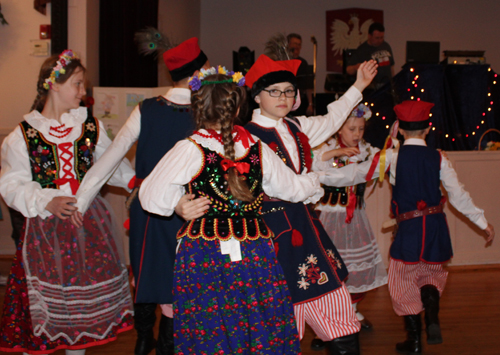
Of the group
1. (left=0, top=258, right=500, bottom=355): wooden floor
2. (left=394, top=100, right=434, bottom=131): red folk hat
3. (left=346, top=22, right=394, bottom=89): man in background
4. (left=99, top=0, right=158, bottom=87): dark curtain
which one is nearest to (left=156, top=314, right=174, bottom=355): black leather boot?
(left=0, top=258, right=500, bottom=355): wooden floor

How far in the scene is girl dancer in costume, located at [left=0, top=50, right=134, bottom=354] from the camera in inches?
89.4

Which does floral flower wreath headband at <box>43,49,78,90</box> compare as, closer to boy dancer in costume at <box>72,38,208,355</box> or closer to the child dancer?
boy dancer in costume at <box>72,38,208,355</box>

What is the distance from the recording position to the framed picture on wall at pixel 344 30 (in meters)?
8.91

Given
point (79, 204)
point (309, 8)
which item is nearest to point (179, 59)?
point (79, 204)

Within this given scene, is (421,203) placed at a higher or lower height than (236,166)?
lower

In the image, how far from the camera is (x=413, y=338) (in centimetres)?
289

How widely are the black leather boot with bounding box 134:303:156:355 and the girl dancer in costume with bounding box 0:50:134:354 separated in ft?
1.36

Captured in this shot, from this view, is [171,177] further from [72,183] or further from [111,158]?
[72,183]

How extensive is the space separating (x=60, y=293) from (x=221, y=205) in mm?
982

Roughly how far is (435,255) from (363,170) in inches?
24.5

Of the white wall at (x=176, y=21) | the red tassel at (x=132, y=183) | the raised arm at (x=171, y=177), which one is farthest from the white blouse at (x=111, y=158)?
the white wall at (x=176, y=21)

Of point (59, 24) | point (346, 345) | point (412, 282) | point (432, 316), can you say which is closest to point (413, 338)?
point (432, 316)

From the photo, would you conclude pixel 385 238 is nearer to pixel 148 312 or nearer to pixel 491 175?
pixel 491 175

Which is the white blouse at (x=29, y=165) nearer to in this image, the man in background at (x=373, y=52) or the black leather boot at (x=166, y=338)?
the black leather boot at (x=166, y=338)
